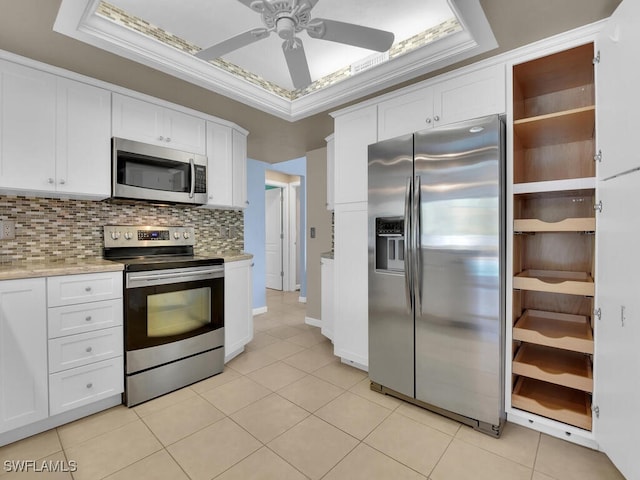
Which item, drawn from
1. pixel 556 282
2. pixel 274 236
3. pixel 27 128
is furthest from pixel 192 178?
pixel 274 236

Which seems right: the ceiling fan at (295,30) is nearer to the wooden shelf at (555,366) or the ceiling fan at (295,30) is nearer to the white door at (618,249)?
the white door at (618,249)

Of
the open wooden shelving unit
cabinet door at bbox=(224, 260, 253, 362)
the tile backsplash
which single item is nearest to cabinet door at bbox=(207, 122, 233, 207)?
the tile backsplash

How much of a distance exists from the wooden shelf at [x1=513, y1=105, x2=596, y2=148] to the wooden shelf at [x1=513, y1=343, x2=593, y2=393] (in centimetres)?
145

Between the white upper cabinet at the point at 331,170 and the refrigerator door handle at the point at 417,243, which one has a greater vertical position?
the white upper cabinet at the point at 331,170

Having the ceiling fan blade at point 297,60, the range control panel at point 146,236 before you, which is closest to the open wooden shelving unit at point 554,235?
the ceiling fan blade at point 297,60

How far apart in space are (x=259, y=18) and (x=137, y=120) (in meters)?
1.29

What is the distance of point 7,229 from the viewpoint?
214 cm

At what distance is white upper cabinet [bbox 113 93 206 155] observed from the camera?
2.44 metres

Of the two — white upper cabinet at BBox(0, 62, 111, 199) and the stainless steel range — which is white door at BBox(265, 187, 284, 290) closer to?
the stainless steel range

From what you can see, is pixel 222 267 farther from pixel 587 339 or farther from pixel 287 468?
pixel 587 339

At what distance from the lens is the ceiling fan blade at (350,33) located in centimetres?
153

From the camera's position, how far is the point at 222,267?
106 inches

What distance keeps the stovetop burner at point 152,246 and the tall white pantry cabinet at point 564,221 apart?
1.40 meters

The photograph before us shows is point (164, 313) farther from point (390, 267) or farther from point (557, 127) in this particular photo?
point (557, 127)
